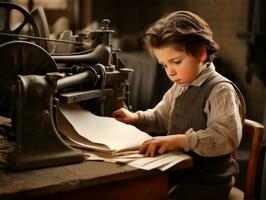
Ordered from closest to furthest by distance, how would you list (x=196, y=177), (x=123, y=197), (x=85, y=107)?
(x=123, y=197), (x=196, y=177), (x=85, y=107)

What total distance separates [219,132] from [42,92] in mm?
485

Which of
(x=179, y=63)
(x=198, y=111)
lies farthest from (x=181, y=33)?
(x=198, y=111)

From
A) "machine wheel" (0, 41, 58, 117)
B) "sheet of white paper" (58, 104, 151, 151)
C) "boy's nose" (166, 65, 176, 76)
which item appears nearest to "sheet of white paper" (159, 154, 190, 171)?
"sheet of white paper" (58, 104, 151, 151)

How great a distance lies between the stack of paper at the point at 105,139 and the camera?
113 cm

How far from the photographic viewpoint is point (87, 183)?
1.02m

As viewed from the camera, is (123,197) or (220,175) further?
(220,175)

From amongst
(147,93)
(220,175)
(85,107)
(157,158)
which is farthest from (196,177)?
(147,93)

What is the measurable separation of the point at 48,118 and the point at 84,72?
283 millimetres

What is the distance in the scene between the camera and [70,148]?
3.73ft

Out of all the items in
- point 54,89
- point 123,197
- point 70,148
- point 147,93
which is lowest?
point 147,93

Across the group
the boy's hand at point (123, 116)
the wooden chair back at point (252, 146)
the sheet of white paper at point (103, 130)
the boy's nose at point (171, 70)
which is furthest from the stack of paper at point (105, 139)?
the wooden chair back at point (252, 146)

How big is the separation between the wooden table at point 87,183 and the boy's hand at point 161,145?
7 centimetres

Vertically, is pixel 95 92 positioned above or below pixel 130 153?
above

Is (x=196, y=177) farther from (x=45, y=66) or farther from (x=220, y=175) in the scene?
(x=45, y=66)
